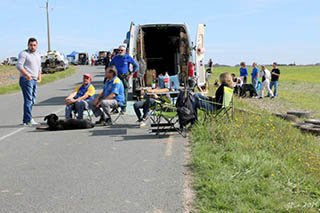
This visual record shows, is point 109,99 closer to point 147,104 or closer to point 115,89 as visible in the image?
point 115,89

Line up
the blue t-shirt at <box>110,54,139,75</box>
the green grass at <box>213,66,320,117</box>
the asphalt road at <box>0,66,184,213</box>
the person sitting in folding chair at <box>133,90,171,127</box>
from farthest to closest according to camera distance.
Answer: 1. the green grass at <box>213,66,320,117</box>
2. the blue t-shirt at <box>110,54,139,75</box>
3. the person sitting in folding chair at <box>133,90,171,127</box>
4. the asphalt road at <box>0,66,184,213</box>

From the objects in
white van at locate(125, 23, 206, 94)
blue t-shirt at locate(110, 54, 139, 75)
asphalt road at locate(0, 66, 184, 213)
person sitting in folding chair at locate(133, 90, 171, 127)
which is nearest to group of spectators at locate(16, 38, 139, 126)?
person sitting in folding chair at locate(133, 90, 171, 127)

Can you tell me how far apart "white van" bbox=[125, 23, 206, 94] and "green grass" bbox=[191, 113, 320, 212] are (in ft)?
15.4

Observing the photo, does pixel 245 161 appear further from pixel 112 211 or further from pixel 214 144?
pixel 112 211

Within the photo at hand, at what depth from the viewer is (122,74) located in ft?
37.3

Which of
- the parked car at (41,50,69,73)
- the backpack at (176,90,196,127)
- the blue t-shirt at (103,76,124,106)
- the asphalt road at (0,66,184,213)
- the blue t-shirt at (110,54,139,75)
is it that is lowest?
the asphalt road at (0,66,184,213)

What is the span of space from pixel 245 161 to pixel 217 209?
179 centimetres

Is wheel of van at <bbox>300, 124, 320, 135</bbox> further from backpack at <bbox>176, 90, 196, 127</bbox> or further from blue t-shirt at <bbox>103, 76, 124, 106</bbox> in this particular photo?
blue t-shirt at <bbox>103, 76, 124, 106</bbox>

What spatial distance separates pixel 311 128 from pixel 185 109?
349 cm

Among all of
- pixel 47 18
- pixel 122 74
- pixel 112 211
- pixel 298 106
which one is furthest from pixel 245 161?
pixel 47 18

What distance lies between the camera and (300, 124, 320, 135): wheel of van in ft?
31.6

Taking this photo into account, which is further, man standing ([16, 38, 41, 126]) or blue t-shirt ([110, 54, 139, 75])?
blue t-shirt ([110, 54, 139, 75])

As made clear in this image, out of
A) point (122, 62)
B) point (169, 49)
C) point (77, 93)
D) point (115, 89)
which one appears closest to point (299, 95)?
point (169, 49)

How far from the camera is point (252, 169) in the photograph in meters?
5.37
